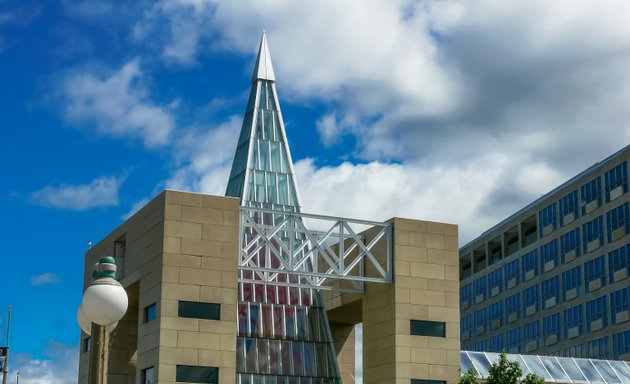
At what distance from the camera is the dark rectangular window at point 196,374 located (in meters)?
45.2

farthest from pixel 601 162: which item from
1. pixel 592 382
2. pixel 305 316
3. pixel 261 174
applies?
pixel 305 316

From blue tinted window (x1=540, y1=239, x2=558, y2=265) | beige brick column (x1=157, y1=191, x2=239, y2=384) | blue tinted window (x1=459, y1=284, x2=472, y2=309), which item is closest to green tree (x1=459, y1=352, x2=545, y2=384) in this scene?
beige brick column (x1=157, y1=191, x2=239, y2=384)

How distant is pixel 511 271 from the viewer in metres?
115

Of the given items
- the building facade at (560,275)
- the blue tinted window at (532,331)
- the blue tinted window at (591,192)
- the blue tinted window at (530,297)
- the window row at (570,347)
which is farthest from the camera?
the blue tinted window at (530,297)

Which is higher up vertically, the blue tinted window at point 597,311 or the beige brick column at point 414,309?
the blue tinted window at point 597,311

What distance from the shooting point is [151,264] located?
4731 cm

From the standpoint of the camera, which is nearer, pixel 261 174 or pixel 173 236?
pixel 173 236

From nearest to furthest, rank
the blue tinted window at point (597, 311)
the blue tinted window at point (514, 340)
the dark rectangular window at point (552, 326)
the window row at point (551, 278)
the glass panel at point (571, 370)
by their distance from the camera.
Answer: the glass panel at point (571, 370) → the window row at point (551, 278) → the blue tinted window at point (597, 311) → the dark rectangular window at point (552, 326) → the blue tinted window at point (514, 340)

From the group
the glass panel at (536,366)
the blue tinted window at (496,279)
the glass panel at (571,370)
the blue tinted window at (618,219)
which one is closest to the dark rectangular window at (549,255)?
the blue tinted window at (496,279)

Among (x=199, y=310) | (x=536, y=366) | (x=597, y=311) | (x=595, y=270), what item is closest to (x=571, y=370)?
(x=536, y=366)

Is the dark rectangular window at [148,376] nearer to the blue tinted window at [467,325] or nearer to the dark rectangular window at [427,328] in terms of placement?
the dark rectangular window at [427,328]

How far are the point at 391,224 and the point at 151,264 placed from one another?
11.7 meters

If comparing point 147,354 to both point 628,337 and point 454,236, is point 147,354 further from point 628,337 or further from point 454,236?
point 628,337

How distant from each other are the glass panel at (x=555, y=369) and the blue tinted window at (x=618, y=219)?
1320 inches
